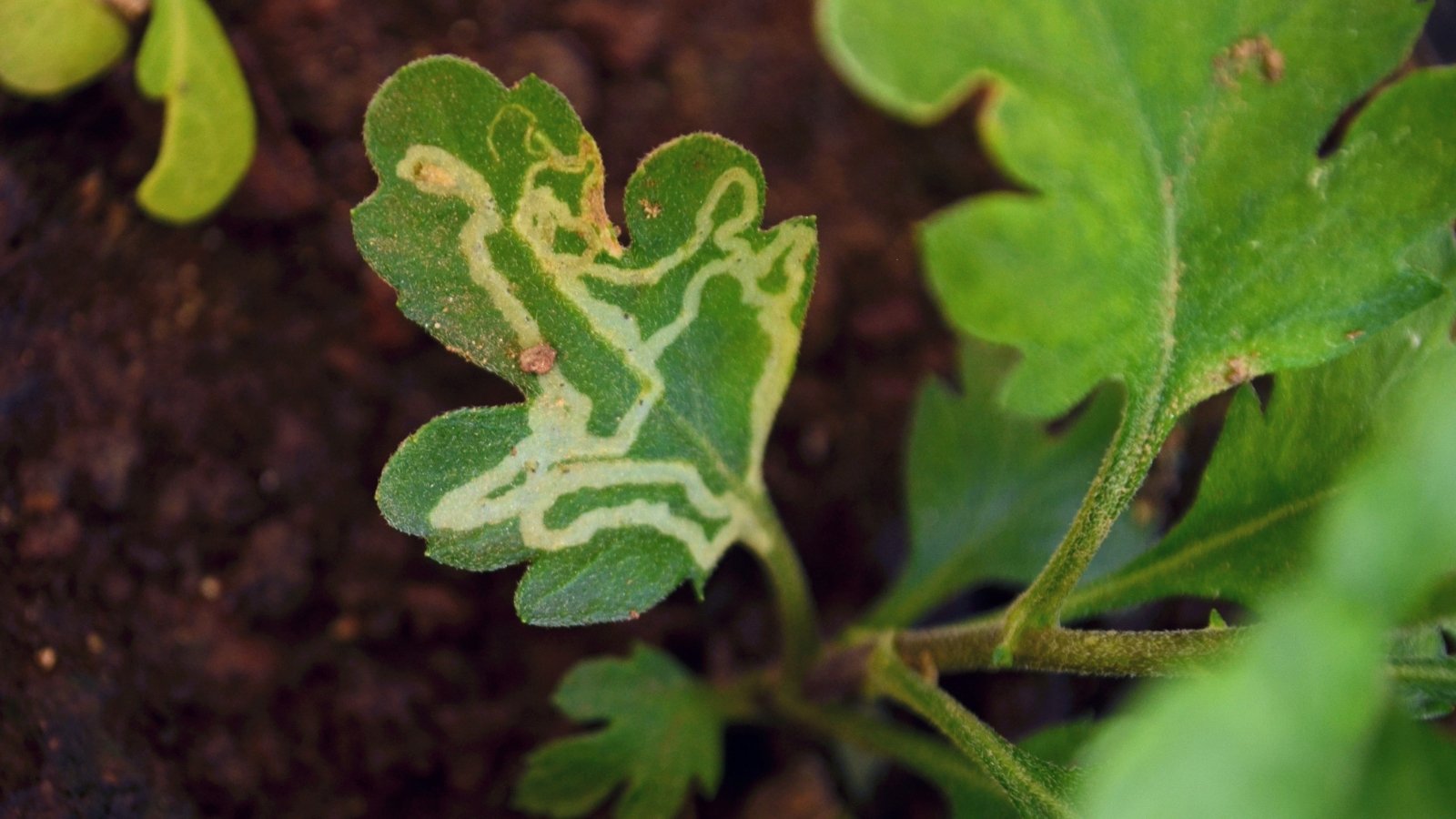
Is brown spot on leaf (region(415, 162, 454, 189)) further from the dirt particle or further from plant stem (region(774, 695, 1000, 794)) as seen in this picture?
plant stem (region(774, 695, 1000, 794))

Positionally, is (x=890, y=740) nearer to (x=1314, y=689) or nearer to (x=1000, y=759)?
(x=1000, y=759)

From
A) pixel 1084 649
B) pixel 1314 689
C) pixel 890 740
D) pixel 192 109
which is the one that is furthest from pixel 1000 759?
pixel 192 109

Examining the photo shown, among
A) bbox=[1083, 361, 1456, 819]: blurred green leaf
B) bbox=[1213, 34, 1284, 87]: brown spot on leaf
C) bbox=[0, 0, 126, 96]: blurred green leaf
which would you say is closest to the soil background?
bbox=[0, 0, 126, 96]: blurred green leaf

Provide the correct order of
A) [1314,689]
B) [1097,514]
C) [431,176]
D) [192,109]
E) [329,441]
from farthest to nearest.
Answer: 1. [329,441]
2. [192,109]
3. [1097,514]
4. [431,176]
5. [1314,689]

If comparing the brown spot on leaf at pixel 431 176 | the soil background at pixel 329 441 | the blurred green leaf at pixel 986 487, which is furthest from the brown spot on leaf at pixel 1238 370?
the brown spot on leaf at pixel 431 176

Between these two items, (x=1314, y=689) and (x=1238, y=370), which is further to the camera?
(x=1238, y=370)

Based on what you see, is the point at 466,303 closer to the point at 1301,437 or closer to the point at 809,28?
the point at 1301,437
